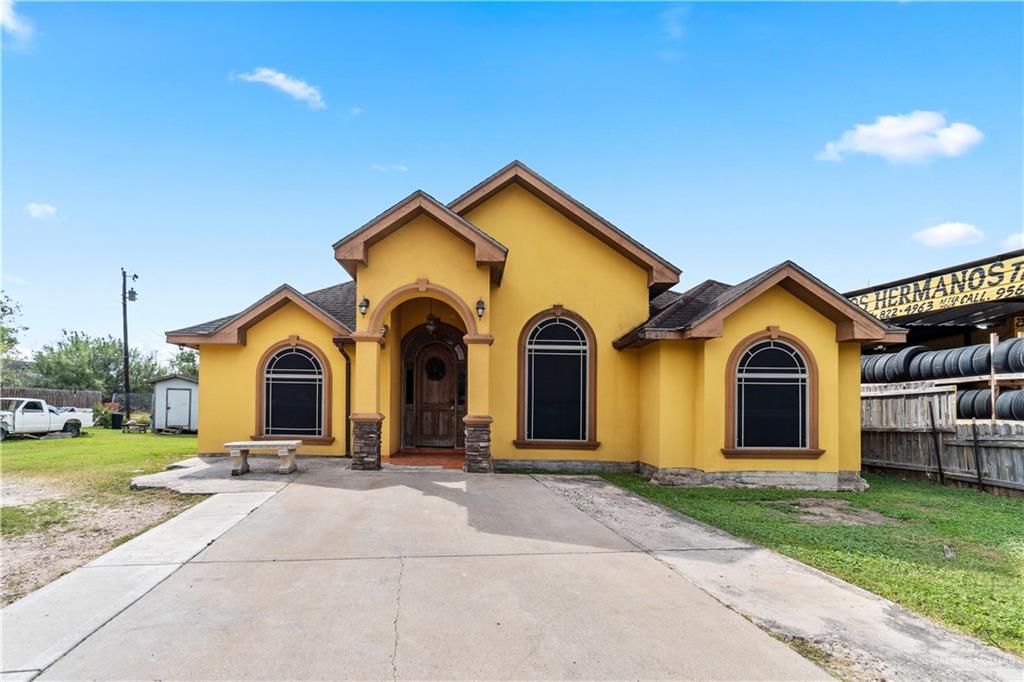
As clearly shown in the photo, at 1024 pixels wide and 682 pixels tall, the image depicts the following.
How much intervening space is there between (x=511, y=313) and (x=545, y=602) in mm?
8214

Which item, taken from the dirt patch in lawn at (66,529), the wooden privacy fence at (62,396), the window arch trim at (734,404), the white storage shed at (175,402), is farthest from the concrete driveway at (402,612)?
the wooden privacy fence at (62,396)

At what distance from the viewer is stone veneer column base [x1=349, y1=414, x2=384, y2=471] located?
10.6m

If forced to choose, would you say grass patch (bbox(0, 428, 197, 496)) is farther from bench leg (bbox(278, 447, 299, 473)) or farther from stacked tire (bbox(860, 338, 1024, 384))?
stacked tire (bbox(860, 338, 1024, 384))

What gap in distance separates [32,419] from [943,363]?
27.8 m

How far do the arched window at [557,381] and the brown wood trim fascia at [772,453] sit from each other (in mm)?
2968

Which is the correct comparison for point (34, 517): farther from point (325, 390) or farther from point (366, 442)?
point (325, 390)

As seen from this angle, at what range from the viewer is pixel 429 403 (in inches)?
527

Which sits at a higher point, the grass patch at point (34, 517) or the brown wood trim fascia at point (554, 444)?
the brown wood trim fascia at point (554, 444)

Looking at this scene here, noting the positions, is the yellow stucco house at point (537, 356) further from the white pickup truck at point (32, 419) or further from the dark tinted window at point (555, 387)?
the white pickup truck at point (32, 419)

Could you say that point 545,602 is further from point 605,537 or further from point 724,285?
point 724,285

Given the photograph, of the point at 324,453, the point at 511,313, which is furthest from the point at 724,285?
the point at 324,453

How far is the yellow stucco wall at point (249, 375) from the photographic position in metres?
12.5

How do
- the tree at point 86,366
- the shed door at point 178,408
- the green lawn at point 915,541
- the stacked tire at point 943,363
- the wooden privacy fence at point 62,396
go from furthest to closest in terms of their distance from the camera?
1. the tree at point 86,366
2. the wooden privacy fence at point 62,396
3. the shed door at point 178,408
4. the stacked tire at point 943,363
5. the green lawn at point 915,541

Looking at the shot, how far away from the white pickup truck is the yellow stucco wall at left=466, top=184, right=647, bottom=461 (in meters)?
18.1
